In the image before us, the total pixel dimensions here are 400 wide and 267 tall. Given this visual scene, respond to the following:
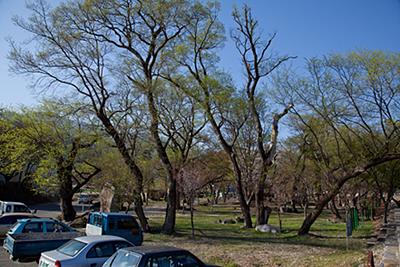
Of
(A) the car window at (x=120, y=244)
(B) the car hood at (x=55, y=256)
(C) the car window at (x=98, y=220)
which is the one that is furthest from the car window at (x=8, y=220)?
(A) the car window at (x=120, y=244)

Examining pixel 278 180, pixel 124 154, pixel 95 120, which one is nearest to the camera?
pixel 124 154

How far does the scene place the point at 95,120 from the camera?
83.0ft

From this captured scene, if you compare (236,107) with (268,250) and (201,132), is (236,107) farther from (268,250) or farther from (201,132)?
(268,250)

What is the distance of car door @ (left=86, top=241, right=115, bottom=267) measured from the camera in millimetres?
10211

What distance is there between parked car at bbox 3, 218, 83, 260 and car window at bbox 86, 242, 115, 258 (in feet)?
13.2

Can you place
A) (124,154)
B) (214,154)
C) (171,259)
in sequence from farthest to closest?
1. (214,154)
2. (124,154)
3. (171,259)

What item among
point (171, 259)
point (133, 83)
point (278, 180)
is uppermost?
point (133, 83)

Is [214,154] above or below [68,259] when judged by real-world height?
above

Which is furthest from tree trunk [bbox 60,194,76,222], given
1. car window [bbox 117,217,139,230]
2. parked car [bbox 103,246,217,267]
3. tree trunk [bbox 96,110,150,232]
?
parked car [bbox 103,246,217,267]

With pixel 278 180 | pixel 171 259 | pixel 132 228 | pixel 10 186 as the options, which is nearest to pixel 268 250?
pixel 132 228

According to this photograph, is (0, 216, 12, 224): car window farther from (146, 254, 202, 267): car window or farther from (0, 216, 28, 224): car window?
(146, 254, 202, 267): car window

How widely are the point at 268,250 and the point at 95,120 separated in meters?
14.0

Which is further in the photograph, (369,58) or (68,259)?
(369,58)

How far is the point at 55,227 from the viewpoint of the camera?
1611 cm
